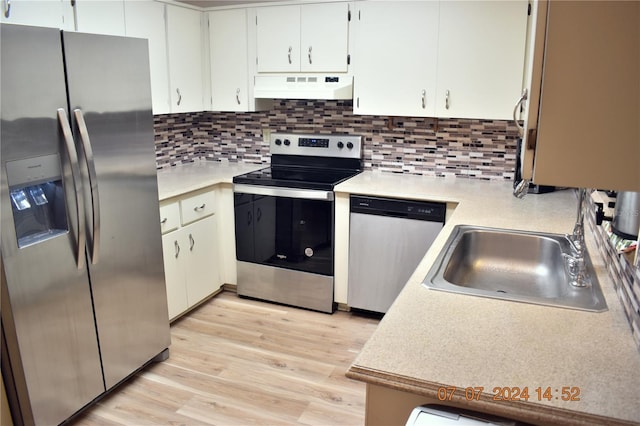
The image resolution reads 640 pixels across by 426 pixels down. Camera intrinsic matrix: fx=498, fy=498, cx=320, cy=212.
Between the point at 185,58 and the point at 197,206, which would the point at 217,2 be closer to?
the point at 185,58

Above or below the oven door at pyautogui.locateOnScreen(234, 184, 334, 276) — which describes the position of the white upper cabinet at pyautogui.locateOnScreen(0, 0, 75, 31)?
above

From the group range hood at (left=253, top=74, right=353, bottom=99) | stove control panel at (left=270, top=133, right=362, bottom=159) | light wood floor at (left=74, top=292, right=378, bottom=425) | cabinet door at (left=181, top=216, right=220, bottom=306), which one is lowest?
light wood floor at (left=74, top=292, right=378, bottom=425)

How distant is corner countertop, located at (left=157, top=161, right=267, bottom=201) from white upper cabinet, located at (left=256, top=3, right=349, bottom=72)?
77 centimetres

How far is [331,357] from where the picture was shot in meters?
2.81

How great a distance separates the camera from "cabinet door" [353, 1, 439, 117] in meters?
3.01

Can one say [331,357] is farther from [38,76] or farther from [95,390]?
[38,76]

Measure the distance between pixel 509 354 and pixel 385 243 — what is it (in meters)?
1.87

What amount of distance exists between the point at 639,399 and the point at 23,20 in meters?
2.73

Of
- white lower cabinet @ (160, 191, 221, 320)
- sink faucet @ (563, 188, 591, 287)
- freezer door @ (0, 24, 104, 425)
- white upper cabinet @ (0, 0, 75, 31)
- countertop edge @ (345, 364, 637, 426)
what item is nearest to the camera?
countertop edge @ (345, 364, 637, 426)

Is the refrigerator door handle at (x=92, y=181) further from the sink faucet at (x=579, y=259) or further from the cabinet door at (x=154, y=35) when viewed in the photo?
the sink faucet at (x=579, y=259)

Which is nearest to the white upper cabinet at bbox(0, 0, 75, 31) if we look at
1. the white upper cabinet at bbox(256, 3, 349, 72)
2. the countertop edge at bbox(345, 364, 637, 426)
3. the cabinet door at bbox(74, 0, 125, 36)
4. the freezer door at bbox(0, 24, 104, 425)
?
the cabinet door at bbox(74, 0, 125, 36)

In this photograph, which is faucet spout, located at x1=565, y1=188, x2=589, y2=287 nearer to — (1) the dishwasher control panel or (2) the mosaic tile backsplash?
(1) the dishwasher control panel

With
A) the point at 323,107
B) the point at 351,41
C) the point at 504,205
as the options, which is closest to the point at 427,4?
the point at 351,41

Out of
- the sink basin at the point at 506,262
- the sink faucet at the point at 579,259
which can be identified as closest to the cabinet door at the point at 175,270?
the sink basin at the point at 506,262
